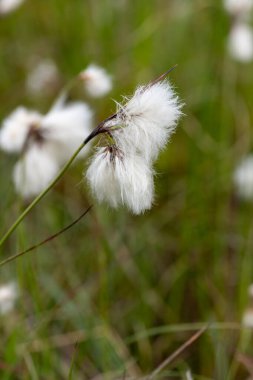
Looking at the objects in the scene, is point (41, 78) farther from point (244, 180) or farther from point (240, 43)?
point (244, 180)

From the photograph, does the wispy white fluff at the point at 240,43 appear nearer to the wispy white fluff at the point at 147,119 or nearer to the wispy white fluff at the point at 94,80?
the wispy white fluff at the point at 94,80

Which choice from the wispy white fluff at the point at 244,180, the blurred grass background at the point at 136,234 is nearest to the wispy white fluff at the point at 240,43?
the blurred grass background at the point at 136,234

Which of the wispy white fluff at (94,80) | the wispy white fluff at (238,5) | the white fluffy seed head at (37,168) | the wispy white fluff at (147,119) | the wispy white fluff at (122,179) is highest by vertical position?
the wispy white fluff at (238,5)

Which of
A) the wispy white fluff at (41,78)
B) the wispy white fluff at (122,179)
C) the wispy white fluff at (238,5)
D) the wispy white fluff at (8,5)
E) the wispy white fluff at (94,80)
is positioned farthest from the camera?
the wispy white fluff at (41,78)

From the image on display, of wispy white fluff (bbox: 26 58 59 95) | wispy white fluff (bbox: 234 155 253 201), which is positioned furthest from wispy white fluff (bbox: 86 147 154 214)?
wispy white fluff (bbox: 26 58 59 95)

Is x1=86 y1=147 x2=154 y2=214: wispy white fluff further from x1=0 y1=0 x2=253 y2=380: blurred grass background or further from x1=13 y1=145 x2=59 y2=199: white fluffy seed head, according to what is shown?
x1=13 y1=145 x2=59 y2=199: white fluffy seed head

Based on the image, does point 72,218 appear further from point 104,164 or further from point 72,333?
point 104,164
